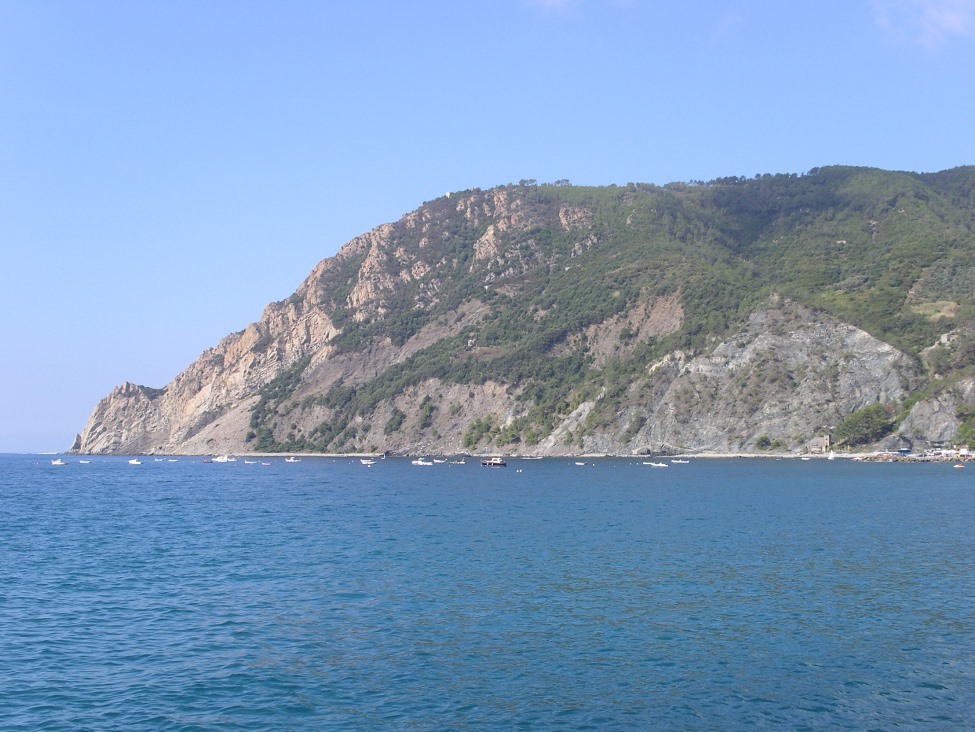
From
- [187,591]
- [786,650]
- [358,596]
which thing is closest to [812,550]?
[786,650]

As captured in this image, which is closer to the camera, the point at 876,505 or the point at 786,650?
the point at 786,650

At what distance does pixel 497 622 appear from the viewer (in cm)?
2891

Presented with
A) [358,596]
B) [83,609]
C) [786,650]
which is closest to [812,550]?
[786,650]

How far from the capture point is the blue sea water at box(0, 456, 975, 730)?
68.9 ft

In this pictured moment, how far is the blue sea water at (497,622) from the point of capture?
68.9ft

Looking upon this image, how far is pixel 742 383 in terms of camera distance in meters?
154

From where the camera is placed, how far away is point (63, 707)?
70.5 ft

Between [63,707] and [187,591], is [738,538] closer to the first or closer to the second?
[187,591]

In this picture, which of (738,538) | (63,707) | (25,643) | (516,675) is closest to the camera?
(63,707)

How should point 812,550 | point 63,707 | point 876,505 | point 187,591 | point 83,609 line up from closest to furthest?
point 63,707 < point 83,609 < point 187,591 < point 812,550 < point 876,505

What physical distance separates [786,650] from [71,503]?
71960mm

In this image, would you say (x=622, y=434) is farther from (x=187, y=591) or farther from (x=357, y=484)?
(x=187, y=591)

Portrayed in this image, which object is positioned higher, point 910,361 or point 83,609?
point 910,361

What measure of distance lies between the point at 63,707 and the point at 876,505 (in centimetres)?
5745
